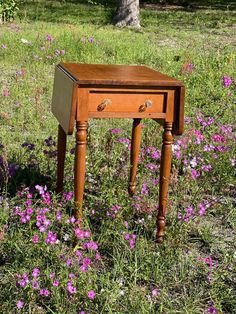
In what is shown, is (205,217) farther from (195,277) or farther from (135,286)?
(135,286)

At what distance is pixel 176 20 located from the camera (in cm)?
1748

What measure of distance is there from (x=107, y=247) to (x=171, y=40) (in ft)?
34.0

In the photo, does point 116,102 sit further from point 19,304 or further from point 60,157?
point 19,304

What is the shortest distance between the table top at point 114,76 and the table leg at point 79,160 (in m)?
0.26

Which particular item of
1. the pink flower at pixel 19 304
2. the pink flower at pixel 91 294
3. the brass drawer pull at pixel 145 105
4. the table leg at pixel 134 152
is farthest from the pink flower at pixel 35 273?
the table leg at pixel 134 152

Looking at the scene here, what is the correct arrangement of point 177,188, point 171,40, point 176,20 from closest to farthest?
point 177,188
point 171,40
point 176,20

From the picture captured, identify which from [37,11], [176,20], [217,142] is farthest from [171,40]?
[217,142]

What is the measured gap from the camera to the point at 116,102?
356cm

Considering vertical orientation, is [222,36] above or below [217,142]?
above

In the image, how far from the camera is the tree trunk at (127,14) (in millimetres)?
16281

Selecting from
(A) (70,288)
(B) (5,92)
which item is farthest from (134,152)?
(B) (5,92)

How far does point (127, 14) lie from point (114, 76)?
522 inches

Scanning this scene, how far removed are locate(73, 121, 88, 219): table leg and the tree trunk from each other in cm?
1300

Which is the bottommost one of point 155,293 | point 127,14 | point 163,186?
point 155,293
